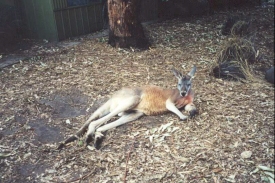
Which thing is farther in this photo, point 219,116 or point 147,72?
point 147,72

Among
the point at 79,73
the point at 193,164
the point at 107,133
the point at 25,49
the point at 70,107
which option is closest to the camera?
the point at 193,164

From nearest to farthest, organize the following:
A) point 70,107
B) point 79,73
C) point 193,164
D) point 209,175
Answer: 1. point 209,175
2. point 193,164
3. point 70,107
4. point 79,73

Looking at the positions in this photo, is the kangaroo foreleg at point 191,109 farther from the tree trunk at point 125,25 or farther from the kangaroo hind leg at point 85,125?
the tree trunk at point 125,25

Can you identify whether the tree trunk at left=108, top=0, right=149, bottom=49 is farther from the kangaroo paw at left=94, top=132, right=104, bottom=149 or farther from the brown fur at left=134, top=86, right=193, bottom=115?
the kangaroo paw at left=94, top=132, right=104, bottom=149

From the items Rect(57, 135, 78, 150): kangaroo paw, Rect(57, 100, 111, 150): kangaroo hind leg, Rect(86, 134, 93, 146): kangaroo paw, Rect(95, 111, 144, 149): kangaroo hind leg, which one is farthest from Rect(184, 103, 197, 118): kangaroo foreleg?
Rect(57, 135, 78, 150): kangaroo paw

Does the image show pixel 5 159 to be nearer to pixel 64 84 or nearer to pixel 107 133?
pixel 107 133

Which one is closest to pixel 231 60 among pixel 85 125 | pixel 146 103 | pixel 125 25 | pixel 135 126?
pixel 146 103

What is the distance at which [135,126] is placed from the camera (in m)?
4.09

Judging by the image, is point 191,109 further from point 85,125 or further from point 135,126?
point 85,125

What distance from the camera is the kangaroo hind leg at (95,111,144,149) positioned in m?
3.73

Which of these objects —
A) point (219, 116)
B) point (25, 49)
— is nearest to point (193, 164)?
point (219, 116)

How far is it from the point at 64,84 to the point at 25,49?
3090mm

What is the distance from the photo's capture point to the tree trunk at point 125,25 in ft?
23.0

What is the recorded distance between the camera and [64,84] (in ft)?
18.5
